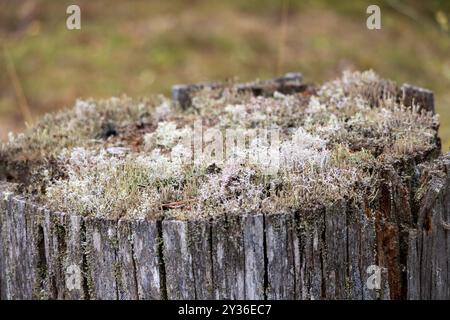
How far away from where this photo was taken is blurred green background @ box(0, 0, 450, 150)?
15.1 meters

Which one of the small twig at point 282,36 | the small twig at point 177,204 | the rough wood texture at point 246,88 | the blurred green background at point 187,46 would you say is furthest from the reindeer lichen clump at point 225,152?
the small twig at point 282,36

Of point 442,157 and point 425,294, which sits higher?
point 442,157

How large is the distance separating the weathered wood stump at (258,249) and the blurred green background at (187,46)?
9.20 meters

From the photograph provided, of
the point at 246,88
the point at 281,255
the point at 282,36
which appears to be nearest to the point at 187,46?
the point at 282,36

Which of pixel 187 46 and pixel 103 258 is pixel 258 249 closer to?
pixel 103 258

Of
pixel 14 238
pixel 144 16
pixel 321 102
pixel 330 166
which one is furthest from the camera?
pixel 144 16

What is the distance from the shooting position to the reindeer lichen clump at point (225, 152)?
171 inches

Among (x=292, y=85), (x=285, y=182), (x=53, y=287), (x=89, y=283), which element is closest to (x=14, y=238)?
(x=53, y=287)

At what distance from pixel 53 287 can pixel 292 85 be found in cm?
357

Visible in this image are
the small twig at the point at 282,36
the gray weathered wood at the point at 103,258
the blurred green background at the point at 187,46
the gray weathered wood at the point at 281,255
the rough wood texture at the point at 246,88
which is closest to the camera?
the gray weathered wood at the point at 281,255

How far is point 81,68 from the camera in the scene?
15617 millimetres

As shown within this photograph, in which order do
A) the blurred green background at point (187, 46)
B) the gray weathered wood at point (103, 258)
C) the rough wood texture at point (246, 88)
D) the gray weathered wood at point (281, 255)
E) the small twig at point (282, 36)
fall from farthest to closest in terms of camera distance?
the small twig at point (282, 36) → the blurred green background at point (187, 46) → the rough wood texture at point (246, 88) → the gray weathered wood at point (103, 258) → the gray weathered wood at point (281, 255)

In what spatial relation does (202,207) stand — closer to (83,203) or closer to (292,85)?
(83,203)

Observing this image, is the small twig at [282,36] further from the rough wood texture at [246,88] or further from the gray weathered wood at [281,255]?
the gray weathered wood at [281,255]
